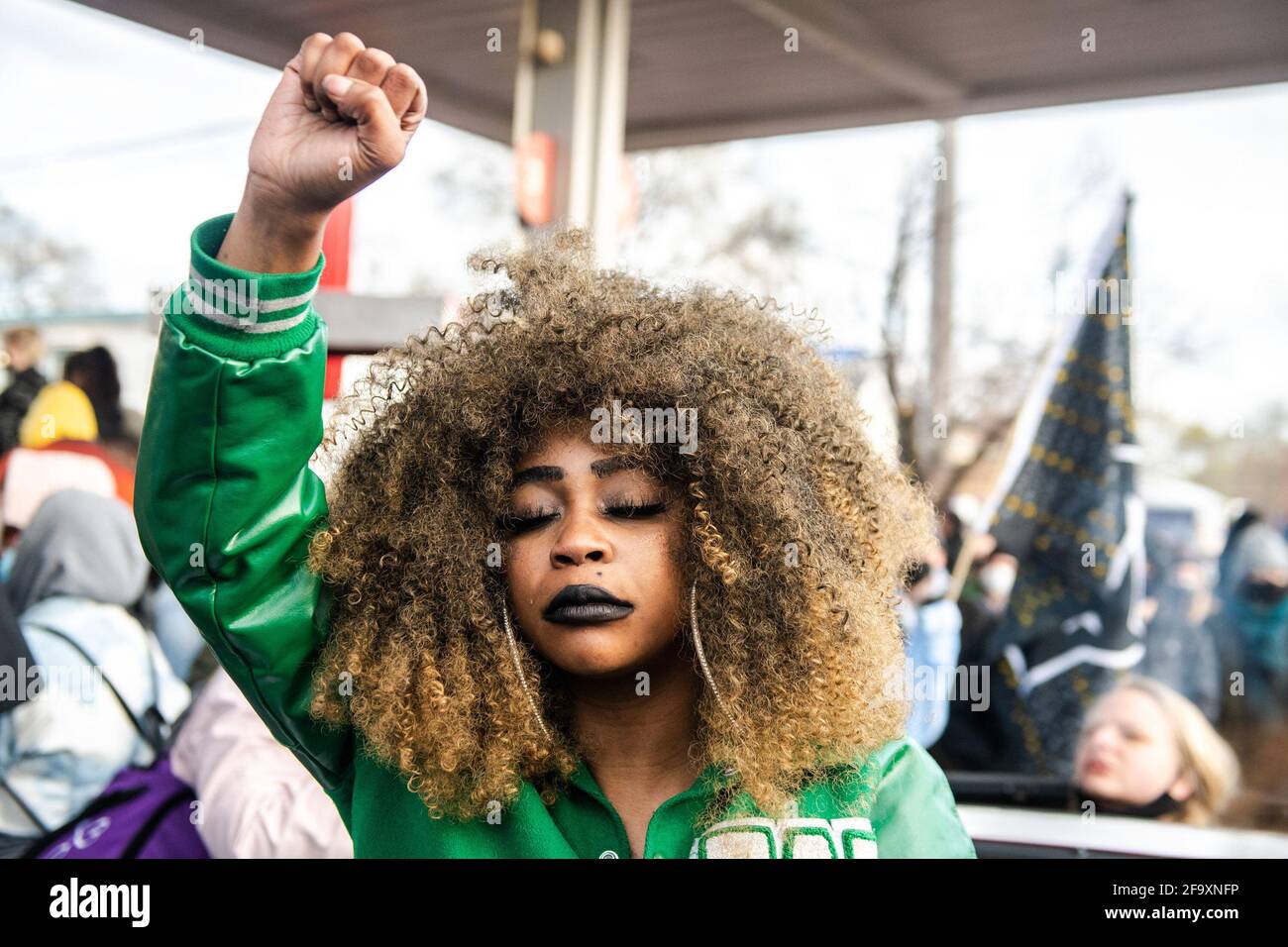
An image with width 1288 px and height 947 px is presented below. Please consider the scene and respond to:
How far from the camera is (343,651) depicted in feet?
5.42

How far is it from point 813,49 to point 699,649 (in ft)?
16.4

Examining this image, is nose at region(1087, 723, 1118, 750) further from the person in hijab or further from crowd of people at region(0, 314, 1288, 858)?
the person in hijab

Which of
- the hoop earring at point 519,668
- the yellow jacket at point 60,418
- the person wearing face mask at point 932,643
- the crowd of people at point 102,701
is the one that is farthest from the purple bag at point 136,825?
the person wearing face mask at point 932,643

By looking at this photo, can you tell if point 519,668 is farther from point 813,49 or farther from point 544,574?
point 813,49

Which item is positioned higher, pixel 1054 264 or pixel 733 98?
pixel 733 98

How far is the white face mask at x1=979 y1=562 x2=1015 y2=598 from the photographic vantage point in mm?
4281

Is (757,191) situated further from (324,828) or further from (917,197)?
(324,828)

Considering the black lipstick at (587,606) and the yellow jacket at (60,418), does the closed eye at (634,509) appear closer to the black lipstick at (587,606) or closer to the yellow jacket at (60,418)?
the black lipstick at (587,606)

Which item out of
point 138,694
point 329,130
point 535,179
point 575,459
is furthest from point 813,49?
point 329,130

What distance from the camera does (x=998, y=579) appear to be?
4438 millimetres

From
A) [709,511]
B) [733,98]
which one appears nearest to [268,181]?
[709,511]

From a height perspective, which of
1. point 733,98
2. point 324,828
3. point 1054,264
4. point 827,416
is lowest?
point 324,828

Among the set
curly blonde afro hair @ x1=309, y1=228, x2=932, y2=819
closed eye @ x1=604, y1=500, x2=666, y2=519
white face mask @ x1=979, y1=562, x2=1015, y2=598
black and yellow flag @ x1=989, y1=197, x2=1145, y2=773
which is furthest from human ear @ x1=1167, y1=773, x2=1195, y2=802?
closed eye @ x1=604, y1=500, x2=666, y2=519

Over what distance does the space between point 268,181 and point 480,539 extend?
0.55 m
